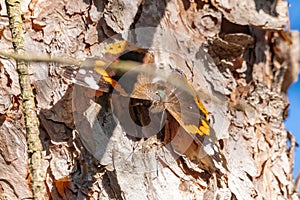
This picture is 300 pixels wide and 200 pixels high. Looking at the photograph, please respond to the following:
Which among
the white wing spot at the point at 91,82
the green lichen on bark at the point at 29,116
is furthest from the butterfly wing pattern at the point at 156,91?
the green lichen on bark at the point at 29,116

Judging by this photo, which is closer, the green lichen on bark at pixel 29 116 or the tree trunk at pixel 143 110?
the green lichen on bark at pixel 29 116

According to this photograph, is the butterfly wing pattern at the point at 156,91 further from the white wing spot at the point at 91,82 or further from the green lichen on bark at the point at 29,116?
the green lichen on bark at the point at 29,116

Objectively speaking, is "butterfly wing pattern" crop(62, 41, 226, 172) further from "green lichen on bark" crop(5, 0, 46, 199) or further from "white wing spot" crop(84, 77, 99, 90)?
"green lichen on bark" crop(5, 0, 46, 199)

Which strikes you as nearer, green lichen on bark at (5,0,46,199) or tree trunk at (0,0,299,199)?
green lichen on bark at (5,0,46,199)

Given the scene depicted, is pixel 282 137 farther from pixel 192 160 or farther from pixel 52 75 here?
pixel 52 75

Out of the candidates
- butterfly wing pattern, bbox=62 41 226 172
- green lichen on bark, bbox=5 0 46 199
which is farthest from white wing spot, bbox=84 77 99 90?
green lichen on bark, bbox=5 0 46 199

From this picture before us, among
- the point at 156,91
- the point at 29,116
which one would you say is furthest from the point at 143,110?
the point at 29,116
